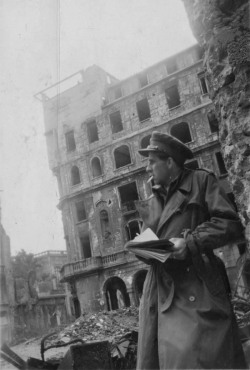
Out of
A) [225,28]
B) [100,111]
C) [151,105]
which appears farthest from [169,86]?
[225,28]

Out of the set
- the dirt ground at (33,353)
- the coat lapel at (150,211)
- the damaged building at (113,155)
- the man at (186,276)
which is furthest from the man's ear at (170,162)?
the damaged building at (113,155)

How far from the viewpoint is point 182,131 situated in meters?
24.3

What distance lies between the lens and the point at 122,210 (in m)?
24.6

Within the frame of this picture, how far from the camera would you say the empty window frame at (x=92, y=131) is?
27.6 meters

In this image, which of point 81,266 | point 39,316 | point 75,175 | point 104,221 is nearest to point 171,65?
point 75,175

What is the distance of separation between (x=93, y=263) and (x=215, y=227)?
897 inches

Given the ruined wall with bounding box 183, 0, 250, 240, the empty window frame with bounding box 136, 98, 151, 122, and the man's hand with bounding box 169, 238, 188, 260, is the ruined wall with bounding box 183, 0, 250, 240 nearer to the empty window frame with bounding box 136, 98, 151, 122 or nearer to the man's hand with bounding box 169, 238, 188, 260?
the man's hand with bounding box 169, 238, 188, 260

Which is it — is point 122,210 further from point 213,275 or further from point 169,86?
point 213,275

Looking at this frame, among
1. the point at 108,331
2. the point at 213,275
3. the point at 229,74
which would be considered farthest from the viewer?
the point at 108,331

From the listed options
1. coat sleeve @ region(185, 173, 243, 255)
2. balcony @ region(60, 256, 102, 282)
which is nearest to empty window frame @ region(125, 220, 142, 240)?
balcony @ region(60, 256, 102, 282)

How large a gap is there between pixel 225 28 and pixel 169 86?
22.9m

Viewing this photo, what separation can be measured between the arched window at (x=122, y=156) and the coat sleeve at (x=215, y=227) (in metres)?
23.7

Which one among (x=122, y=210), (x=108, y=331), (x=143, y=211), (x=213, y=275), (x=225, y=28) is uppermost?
(x=122, y=210)

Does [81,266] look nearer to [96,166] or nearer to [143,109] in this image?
[96,166]
